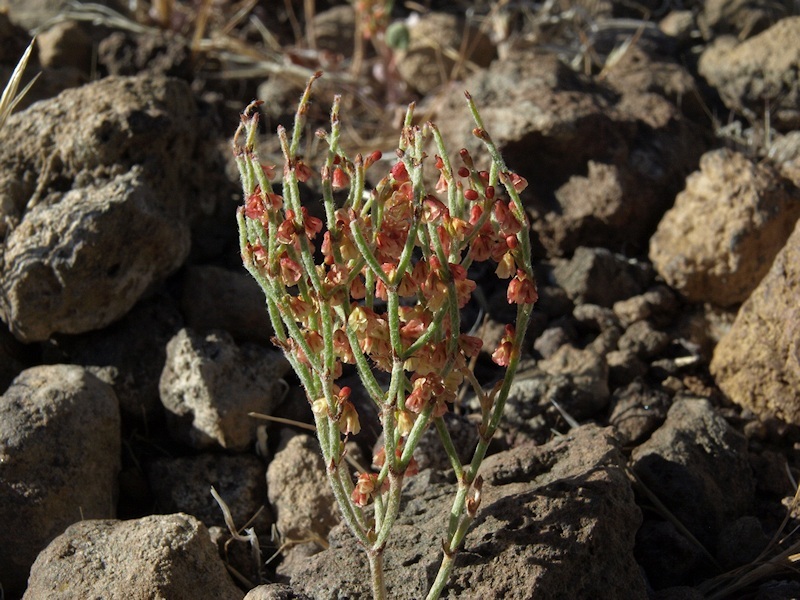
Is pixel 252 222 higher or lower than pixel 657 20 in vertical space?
higher

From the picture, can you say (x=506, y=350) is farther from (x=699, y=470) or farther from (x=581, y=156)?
(x=581, y=156)

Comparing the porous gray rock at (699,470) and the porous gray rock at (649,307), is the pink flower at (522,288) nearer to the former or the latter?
the porous gray rock at (699,470)

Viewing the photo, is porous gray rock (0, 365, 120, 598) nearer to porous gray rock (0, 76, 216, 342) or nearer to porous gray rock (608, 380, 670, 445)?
porous gray rock (0, 76, 216, 342)

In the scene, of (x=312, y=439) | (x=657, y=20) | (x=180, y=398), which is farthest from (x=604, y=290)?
(x=657, y=20)

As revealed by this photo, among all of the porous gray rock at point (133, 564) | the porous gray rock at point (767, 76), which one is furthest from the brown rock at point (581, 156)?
the porous gray rock at point (133, 564)

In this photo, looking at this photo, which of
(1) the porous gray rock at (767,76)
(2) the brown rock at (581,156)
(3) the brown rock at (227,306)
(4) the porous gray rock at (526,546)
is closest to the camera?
(4) the porous gray rock at (526,546)

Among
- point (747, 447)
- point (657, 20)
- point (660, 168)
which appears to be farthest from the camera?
point (657, 20)

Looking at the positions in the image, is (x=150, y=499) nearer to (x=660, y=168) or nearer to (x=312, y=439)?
(x=312, y=439)
